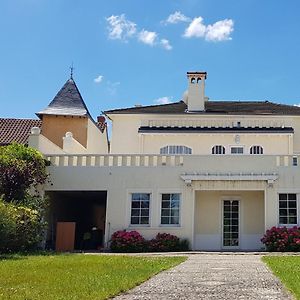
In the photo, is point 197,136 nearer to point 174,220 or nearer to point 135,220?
point 174,220

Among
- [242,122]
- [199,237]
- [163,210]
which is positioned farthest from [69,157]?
[242,122]

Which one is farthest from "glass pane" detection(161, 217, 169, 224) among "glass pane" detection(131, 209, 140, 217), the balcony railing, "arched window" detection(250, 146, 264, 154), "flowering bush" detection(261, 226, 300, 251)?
"arched window" detection(250, 146, 264, 154)

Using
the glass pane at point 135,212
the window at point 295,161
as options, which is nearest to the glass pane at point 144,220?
the glass pane at point 135,212

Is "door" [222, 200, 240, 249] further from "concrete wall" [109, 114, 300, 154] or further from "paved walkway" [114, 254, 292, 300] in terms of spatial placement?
"paved walkway" [114, 254, 292, 300]

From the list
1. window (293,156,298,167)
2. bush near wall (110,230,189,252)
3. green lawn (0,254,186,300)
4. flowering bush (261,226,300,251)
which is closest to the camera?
green lawn (0,254,186,300)

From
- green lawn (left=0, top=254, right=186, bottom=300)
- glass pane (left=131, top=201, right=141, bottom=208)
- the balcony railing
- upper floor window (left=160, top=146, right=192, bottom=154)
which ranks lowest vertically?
green lawn (left=0, top=254, right=186, bottom=300)

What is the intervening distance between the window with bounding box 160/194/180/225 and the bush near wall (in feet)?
2.40

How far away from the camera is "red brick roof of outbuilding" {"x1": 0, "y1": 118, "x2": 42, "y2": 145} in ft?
111

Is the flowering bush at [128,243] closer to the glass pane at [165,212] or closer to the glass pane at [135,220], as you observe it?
the glass pane at [135,220]

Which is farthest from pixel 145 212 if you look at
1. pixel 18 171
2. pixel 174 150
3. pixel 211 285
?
pixel 211 285

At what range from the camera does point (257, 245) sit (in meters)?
22.6

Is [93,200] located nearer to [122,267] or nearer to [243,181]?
[243,181]

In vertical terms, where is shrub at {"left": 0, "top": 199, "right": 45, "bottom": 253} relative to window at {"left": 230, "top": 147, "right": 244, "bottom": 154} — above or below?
below

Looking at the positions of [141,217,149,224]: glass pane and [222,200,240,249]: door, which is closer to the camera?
[141,217,149,224]: glass pane
